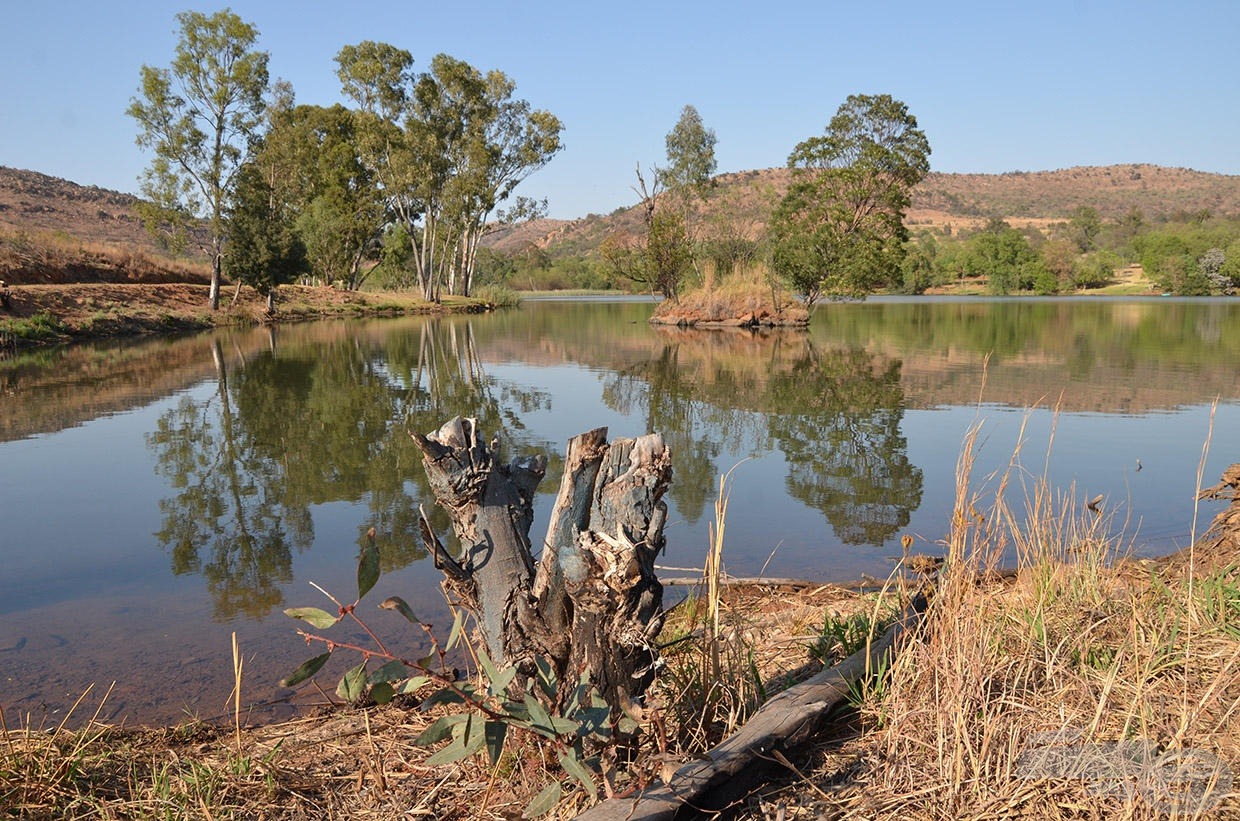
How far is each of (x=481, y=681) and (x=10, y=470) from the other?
7218 mm

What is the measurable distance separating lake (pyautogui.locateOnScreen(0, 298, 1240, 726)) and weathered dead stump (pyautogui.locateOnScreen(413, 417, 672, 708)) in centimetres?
109

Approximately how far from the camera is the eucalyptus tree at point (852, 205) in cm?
2772

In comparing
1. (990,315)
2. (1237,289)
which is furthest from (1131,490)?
(1237,289)

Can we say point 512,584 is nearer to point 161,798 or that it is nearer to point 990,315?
point 161,798

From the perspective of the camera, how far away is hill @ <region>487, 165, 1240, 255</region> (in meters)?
106

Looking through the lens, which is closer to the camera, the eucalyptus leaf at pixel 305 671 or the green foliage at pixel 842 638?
the eucalyptus leaf at pixel 305 671

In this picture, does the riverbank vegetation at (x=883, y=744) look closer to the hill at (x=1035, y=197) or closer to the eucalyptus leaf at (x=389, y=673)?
the eucalyptus leaf at (x=389, y=673)

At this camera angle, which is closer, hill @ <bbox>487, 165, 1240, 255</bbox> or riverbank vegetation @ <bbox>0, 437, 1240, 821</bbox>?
riverbank vegetation @ <bbox>0, 437, 1240, 821</bbox>

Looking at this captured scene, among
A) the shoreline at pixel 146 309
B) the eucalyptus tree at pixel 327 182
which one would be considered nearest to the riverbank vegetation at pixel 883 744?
the shoreline at pixel 146 309

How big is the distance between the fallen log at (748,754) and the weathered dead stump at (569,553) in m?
0.26

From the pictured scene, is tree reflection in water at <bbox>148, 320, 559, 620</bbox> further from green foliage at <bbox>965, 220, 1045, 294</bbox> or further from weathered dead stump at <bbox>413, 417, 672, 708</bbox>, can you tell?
green foliage at <bbox>965, 220, 1045, 294</bbox>

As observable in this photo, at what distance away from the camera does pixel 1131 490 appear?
647 cm

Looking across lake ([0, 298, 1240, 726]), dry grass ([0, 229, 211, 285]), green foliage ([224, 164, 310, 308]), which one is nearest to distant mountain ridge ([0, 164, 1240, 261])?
A: dry grass ([0, 229, 211, 285])

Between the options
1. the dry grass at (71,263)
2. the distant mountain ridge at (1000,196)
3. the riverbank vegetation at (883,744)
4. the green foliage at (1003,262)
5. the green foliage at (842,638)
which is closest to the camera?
the riverbank vegetation at (883,744)
